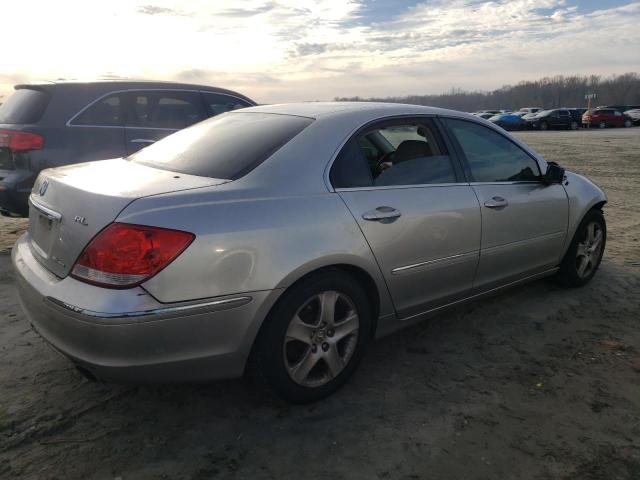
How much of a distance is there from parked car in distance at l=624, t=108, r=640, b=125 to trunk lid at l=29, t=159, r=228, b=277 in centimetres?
4510

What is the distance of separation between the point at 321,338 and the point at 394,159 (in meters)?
1.25

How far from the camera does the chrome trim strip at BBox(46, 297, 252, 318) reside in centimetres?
223

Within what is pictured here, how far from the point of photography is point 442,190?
3340 millimetres

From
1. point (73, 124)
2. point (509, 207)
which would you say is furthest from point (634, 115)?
point (73, 124)

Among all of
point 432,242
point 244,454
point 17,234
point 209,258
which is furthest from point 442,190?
point 17,234

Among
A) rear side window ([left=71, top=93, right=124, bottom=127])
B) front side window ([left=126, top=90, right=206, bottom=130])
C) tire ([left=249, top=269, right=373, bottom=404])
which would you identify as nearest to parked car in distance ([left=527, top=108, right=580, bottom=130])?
front side window ([left=126, top=90, right=206, bottom=130])

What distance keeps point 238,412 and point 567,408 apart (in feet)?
5.60

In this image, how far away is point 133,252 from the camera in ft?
7.44

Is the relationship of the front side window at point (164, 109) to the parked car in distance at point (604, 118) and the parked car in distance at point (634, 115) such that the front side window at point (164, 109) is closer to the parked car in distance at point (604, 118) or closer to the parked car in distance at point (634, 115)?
the parked car in distance at point (604, 118)

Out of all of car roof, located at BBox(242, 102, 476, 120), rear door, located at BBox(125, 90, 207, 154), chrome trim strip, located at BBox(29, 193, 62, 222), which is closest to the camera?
chrome trim strip, located at BBox(29, 193, 62, 222)

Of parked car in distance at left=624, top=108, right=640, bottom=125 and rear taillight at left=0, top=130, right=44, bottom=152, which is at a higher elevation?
rear taillight at left=0, top=130, right=44, bottom=152

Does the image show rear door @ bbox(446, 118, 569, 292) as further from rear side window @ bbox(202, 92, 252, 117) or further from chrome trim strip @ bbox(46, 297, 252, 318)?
rear side window @ bbox(202, 92, 252, 117)

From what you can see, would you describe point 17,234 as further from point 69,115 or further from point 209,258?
point 209,258

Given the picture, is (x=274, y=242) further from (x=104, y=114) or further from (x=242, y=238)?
(x=104, y=114)
